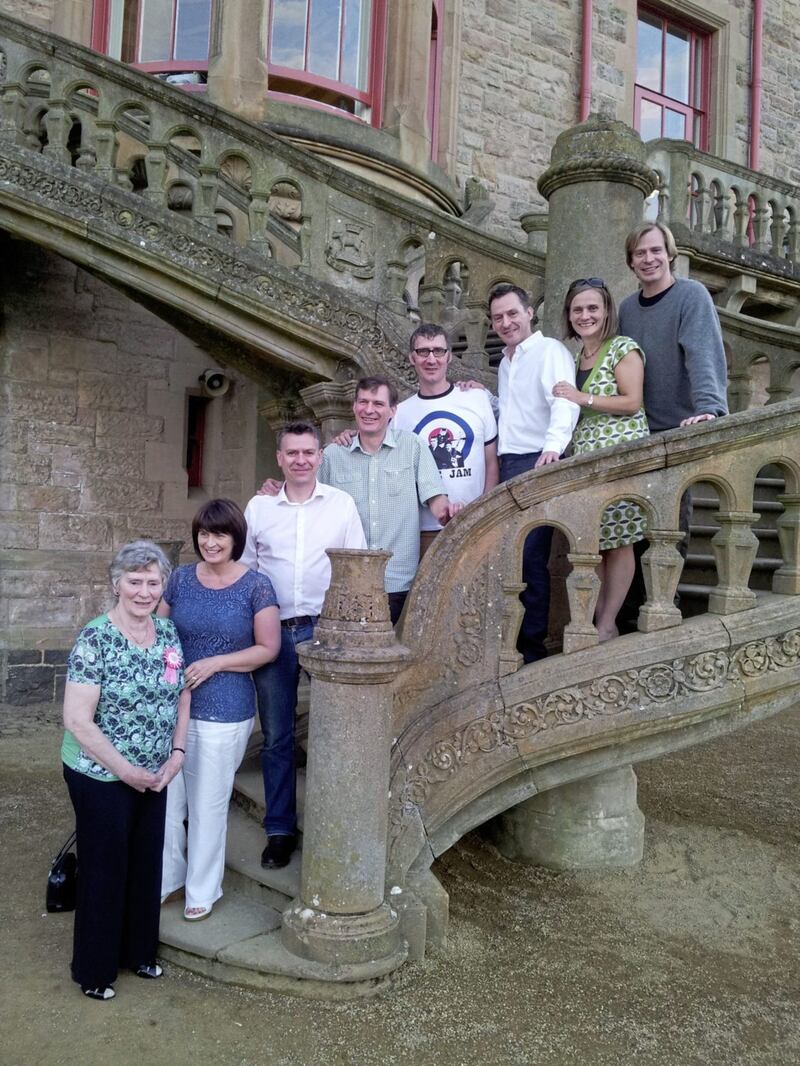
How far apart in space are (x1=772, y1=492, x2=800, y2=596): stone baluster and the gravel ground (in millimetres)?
1417

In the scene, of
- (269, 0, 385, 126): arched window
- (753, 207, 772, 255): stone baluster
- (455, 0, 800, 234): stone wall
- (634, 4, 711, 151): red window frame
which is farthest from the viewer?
(634, 4, 711, 151): red window frame

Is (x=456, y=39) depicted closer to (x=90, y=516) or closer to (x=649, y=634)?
(x=90, y=516)

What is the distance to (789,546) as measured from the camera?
3496 mm

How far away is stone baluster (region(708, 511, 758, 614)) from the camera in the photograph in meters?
3.38

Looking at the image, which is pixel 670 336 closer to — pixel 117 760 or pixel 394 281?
pixel 394 281

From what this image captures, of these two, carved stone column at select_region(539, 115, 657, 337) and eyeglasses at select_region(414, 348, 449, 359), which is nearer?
eyeglasses at select_region(414, 348, 449, 359)

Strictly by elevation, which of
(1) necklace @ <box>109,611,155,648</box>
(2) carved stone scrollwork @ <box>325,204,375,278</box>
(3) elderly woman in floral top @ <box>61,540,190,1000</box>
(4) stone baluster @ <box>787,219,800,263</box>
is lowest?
(3) elderly woman in floral top @ <box>61,540,190,1000</box>

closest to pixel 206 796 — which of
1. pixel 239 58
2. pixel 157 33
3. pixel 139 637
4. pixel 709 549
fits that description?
pixel 139 637

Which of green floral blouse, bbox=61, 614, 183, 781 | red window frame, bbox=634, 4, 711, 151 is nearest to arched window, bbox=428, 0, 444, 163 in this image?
red window frame, bbox=634, 4, 711, 151

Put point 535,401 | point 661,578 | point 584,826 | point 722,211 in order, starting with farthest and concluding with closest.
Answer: point 722,211 < point 584,826 < point 535,401 < point 661,578

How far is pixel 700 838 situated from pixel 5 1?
26.6 ft

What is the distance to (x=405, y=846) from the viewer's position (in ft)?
11.1

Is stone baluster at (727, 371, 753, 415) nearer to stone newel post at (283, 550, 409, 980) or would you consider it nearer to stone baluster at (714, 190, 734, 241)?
stone baluster at (714, 190, 734, 241)

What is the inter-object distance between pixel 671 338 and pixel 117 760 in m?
2.54
